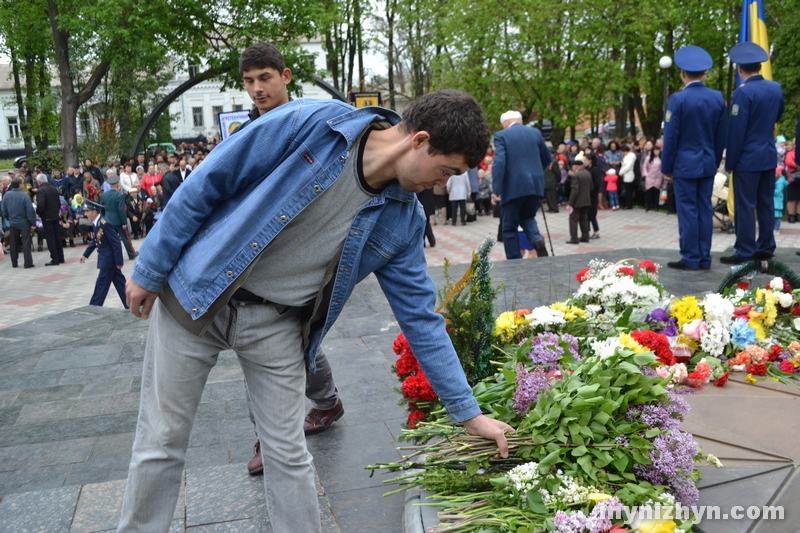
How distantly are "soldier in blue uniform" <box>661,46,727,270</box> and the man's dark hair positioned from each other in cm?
468

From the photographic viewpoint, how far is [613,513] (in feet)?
7.57

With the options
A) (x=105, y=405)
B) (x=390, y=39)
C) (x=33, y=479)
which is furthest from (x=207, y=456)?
(x=390, y=39)

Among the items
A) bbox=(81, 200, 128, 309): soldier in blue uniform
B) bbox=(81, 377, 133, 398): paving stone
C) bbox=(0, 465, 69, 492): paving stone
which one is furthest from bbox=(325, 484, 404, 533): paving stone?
bbox=(81, 200, 128, 309): soldier in blue uniform

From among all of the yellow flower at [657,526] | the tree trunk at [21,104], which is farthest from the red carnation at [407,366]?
the tree trunk at [21,104]

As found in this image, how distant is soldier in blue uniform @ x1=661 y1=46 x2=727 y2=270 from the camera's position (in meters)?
7.16

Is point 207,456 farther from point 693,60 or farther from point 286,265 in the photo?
point 693,60

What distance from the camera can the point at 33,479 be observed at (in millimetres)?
3586

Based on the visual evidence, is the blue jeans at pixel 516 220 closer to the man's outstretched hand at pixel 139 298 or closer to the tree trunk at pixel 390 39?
the man's outstretched hand at pixel 139 298

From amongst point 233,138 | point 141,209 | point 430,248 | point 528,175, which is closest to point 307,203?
point 233,138

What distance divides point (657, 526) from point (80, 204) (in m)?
16.6

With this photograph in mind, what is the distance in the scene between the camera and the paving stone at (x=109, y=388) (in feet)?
15.8

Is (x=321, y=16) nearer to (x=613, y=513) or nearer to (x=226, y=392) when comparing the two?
(x=226, y=392)

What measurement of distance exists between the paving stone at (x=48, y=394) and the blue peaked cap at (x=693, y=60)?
6214 mm

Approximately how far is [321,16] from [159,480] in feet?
72.8
